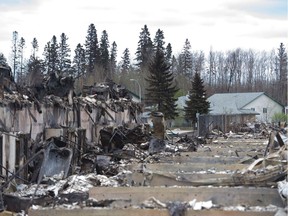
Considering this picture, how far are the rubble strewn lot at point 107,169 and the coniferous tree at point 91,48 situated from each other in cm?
5946

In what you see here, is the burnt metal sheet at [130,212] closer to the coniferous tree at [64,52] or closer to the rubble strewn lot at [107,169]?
the rubble strewn lot at [107,169]

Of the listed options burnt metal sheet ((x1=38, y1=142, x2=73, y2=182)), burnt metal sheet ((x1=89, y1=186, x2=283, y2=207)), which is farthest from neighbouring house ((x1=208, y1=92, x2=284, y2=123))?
burnt metal sheet ((x1=89, y1=186, x2=283, y2=207))

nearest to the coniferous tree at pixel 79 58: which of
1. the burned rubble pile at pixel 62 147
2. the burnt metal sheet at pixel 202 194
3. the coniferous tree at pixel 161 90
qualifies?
the coniferous tree at pixel 161 90

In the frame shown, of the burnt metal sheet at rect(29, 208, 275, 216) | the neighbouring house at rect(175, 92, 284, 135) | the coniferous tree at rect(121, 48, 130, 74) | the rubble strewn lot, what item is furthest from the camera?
the coniferous tree at rect(121, 48, 130, 74)

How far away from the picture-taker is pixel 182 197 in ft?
18.3

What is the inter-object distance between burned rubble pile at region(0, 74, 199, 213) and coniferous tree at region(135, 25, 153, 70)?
59411 mm

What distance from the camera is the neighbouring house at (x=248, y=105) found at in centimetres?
6103

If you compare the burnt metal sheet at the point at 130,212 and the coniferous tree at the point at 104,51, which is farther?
the coniferous tree at the point at 104,51

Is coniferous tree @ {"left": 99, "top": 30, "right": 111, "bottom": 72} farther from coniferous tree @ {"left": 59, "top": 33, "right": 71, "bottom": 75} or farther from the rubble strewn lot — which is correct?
the rubble strewn lot

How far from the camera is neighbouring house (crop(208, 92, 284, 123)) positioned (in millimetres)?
61031

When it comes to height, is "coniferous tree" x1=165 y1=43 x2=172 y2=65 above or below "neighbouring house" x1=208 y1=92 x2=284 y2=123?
above

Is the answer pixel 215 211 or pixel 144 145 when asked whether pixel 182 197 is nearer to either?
pixel 215 211

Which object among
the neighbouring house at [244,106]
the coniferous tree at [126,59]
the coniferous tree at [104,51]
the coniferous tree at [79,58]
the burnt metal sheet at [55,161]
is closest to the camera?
the burnt metal sheet at [55,161]

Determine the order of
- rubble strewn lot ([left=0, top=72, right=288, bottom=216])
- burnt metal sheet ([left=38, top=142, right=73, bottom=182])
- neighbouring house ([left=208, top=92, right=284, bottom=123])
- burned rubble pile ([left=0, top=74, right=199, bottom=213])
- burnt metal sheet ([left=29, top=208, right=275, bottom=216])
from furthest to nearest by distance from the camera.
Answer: neighbouring house ([left=208, top=92, right=284, bottom=123]), burnt metal sheet ([left=38, top=142, right=73, bottom=182]), burned rubble pile ([left=0, top=74, right=199, bottom=213]), rubble strewn lot ([left=0, top=72, right=288, bottom=216]), burnt metal sheet ([left=29, top=208, right=275, bottom=216])
